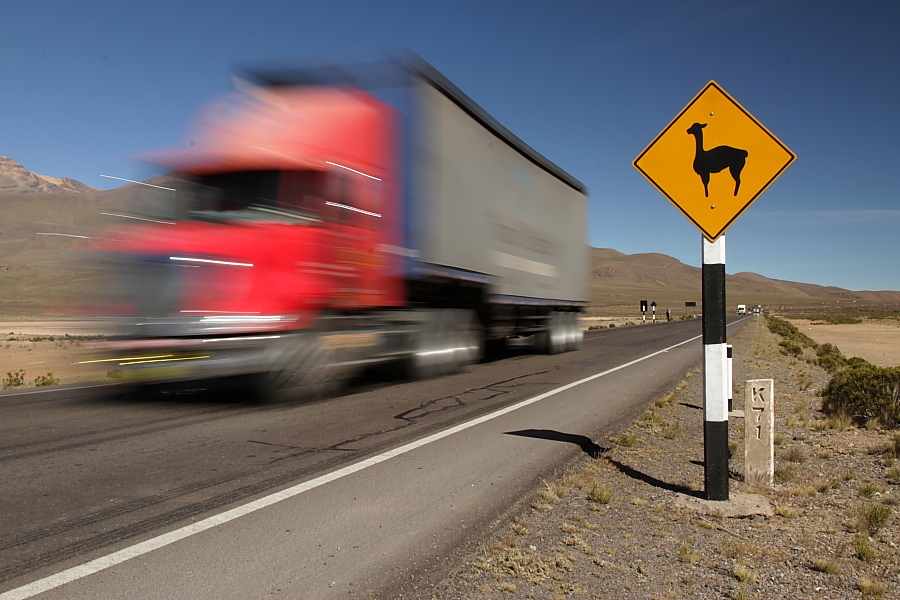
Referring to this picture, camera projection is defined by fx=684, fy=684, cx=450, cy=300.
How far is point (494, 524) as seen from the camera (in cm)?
447

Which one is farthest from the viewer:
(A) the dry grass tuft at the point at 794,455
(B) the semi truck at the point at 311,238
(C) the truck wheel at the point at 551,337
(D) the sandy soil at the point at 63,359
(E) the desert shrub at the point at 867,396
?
(C) the truck wheel at the point at 551,337

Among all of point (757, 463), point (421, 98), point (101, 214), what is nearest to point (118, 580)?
point (757, 463)

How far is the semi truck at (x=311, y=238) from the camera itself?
803 cm

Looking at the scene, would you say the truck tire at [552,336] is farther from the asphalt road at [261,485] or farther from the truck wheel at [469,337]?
the asphalt road at [261,485]

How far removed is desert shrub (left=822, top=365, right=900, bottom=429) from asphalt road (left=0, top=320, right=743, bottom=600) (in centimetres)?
268

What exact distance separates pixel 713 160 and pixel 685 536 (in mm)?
2560

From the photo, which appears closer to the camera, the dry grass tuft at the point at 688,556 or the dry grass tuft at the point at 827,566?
the dry grass tuft at the point at 827,566

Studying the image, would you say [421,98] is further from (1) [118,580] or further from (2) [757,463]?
(1) [118,580]

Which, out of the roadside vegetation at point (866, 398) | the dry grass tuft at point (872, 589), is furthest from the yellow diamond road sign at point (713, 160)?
the roadside vegetation at point (866, 398)

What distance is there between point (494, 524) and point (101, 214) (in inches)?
284

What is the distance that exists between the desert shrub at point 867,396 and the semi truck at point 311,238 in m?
6.18

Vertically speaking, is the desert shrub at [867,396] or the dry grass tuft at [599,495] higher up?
the desert shrub at [867,396]

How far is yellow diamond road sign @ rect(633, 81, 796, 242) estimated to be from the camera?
4.69 m

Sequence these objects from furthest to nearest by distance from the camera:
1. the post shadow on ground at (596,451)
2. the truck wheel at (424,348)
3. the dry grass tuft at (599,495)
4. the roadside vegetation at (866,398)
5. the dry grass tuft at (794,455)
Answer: the truck wheel at (424,348)
the roadside vegetation at (866,398)
the dry grass tuft at (794,455)
the post shadow on ground at (596,451)
the dry grass tuft at (599,495)
